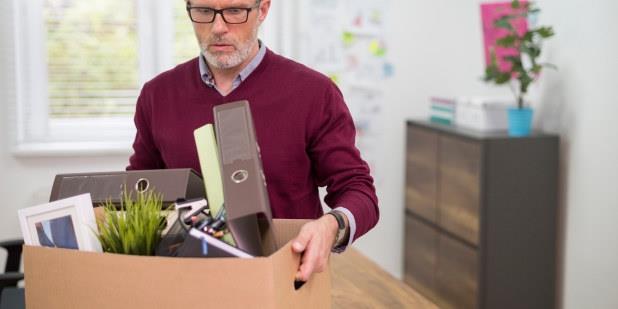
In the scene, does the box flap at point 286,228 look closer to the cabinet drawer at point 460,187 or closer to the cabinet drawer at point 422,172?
the cabinet drawer at point 460,187

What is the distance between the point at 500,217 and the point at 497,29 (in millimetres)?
980

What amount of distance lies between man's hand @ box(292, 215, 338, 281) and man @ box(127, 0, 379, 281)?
1.24 feet

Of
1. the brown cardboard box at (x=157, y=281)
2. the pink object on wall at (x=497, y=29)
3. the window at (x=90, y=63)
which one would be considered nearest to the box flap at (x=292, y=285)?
the brown cardboard box at (x=157, y=281)

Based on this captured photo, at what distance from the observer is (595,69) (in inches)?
141

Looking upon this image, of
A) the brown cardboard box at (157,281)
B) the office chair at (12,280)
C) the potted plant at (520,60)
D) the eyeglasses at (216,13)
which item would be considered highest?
the eyeglasses at (216,13)

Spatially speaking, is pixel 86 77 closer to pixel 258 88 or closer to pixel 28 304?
pixel 258 88

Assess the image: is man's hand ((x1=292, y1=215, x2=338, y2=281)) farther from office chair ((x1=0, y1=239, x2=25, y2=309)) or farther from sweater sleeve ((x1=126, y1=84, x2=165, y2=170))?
office chair ((x1=0, y1=239, x2=25, y2=309))

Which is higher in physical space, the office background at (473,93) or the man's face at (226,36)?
the man's face at (226,36)

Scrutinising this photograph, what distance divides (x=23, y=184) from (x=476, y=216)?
2.22 m

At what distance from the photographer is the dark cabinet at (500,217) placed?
3818 mm

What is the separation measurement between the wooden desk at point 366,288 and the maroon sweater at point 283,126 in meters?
0.21

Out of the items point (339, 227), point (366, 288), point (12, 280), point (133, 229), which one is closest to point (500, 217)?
point (366, 288)

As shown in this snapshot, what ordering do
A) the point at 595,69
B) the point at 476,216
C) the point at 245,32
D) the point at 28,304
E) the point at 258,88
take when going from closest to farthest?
1. the point at 28,304
2. the point at 245,32
3. the point at 258,88
4. the point at 595,69
5. the point at 476,216

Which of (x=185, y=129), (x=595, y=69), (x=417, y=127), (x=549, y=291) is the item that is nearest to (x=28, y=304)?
(x=185, y=129)
